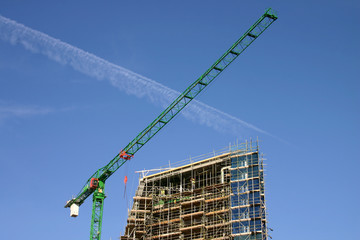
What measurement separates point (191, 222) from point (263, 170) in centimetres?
1321

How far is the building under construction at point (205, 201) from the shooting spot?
3531 inches

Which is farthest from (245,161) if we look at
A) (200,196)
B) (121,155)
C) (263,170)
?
(121,155)

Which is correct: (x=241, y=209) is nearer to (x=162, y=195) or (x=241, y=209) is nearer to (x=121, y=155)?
(x=162, y=195)

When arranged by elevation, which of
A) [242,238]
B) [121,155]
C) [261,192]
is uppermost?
[121,155]

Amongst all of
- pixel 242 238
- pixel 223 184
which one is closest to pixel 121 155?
pixel 223 184

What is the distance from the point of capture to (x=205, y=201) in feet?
314

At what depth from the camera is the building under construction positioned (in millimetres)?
89688

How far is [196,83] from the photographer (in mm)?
110625

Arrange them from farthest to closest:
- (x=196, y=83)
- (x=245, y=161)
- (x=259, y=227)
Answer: (x=196, y=83)
(x=245, y=161)
(x=259, y=227)

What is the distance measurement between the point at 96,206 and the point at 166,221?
20.9 metres

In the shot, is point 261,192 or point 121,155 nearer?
point 261,192

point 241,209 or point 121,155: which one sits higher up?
point 121,155

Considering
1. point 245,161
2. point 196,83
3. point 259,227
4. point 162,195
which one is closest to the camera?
point 259,227

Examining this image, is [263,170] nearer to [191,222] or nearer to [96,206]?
[191,222]
